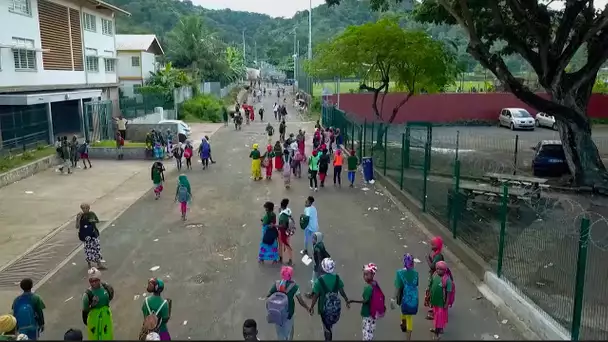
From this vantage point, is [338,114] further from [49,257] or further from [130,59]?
[130,59]

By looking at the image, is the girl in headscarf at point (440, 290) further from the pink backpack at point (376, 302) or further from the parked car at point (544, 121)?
the parked car at point (544, 121)

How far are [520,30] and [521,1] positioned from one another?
1.36m

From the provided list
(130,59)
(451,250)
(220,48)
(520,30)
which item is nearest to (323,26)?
(220,48)

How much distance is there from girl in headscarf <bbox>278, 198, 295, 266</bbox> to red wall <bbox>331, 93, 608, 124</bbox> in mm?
30790

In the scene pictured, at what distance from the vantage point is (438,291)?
700cm

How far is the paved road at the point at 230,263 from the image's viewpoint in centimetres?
793

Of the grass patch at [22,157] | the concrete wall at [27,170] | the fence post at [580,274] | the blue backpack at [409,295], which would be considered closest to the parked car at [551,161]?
the fence post at [580,274]

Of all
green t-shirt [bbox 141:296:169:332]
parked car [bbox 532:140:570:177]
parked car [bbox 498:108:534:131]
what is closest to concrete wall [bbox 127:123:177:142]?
parked car [bbox 532:140:570:177]

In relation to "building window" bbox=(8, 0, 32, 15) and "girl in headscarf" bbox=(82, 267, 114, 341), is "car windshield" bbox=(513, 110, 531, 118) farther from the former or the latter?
"girl in headscarf" bbox=(82, 267, 114, 341)

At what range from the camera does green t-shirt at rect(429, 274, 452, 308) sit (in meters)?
7.00

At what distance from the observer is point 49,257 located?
11.2m

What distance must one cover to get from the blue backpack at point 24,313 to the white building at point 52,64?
55.4ft

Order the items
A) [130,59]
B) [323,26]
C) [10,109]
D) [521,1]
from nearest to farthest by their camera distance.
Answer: [521,1], [10,109], [130,59], [323,26]

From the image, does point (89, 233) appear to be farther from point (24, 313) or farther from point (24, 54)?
point (24, 54)
